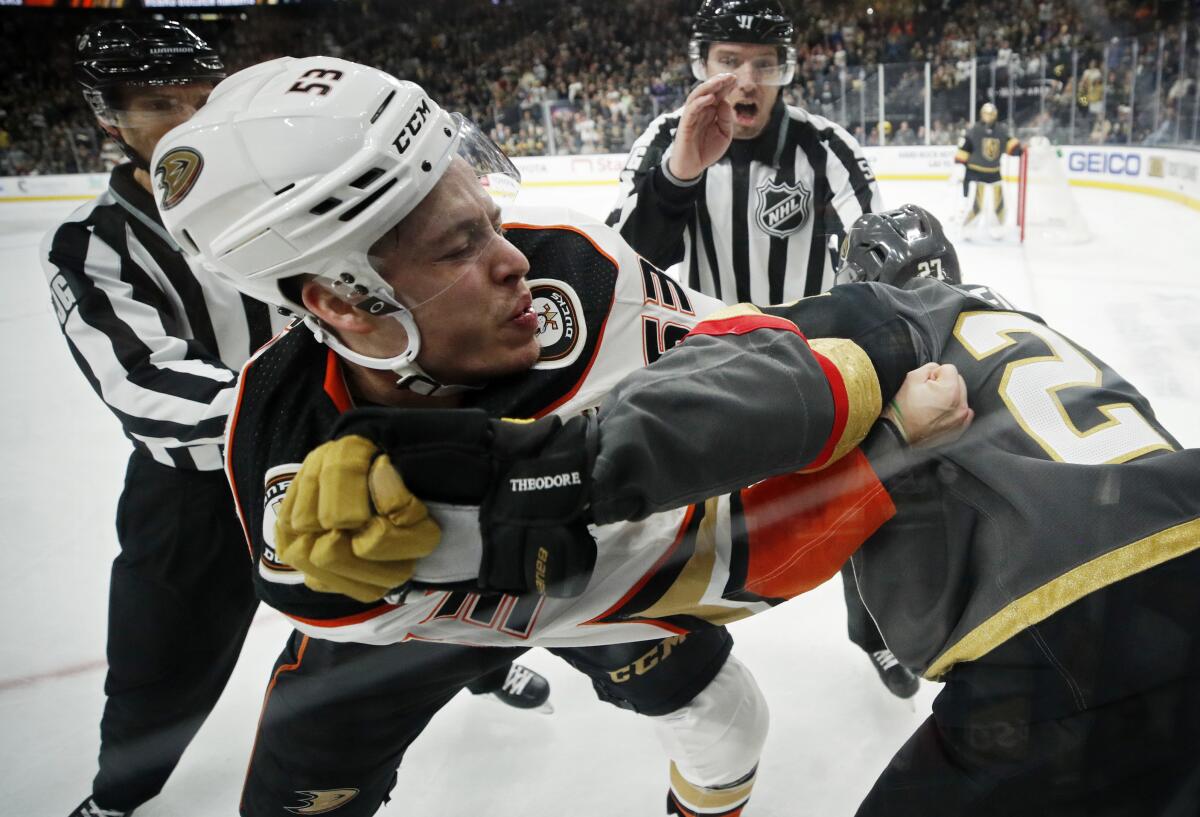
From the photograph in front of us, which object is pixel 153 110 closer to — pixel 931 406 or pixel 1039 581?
pixel 931 406

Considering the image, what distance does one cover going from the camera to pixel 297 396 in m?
0.74

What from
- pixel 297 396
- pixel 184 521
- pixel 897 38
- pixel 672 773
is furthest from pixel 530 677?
pixel 897 38

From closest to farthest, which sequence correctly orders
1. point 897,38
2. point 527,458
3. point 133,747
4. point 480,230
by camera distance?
point 527,458 < point 480,230 < point 897,38 < point 133,747

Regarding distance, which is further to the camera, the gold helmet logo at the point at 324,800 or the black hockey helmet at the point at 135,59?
the gold helmet logo at the point at 324,800

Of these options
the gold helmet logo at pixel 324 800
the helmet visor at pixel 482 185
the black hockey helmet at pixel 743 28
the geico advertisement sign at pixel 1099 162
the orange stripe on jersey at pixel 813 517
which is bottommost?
the gold helmet logo at pixel 324 800

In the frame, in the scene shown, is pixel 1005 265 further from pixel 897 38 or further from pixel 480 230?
pixel 480 230

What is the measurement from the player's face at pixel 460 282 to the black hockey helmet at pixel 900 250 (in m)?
0.32

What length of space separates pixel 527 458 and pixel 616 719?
33.9 inches

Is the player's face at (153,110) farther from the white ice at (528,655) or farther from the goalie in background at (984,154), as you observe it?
the goalie in background at (984,154)

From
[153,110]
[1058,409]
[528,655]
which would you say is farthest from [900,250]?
[528,655]

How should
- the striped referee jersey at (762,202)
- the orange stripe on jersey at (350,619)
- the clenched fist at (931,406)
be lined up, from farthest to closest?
the striped referee jersey at (762,202) < the orange stripe on jersey at (350,619) < the clenched fist at (931,406)

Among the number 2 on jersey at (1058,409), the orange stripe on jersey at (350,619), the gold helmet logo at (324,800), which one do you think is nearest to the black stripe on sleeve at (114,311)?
the orange stripe on jersey at (350,619)

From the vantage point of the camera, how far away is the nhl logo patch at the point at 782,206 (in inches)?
40.1

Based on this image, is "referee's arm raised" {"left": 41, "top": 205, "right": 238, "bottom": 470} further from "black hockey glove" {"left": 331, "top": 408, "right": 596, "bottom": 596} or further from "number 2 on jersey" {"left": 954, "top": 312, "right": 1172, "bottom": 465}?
"number 2 on jersey" {"left": 954, "top": 312, "right": 1172, "bottom": 465}
